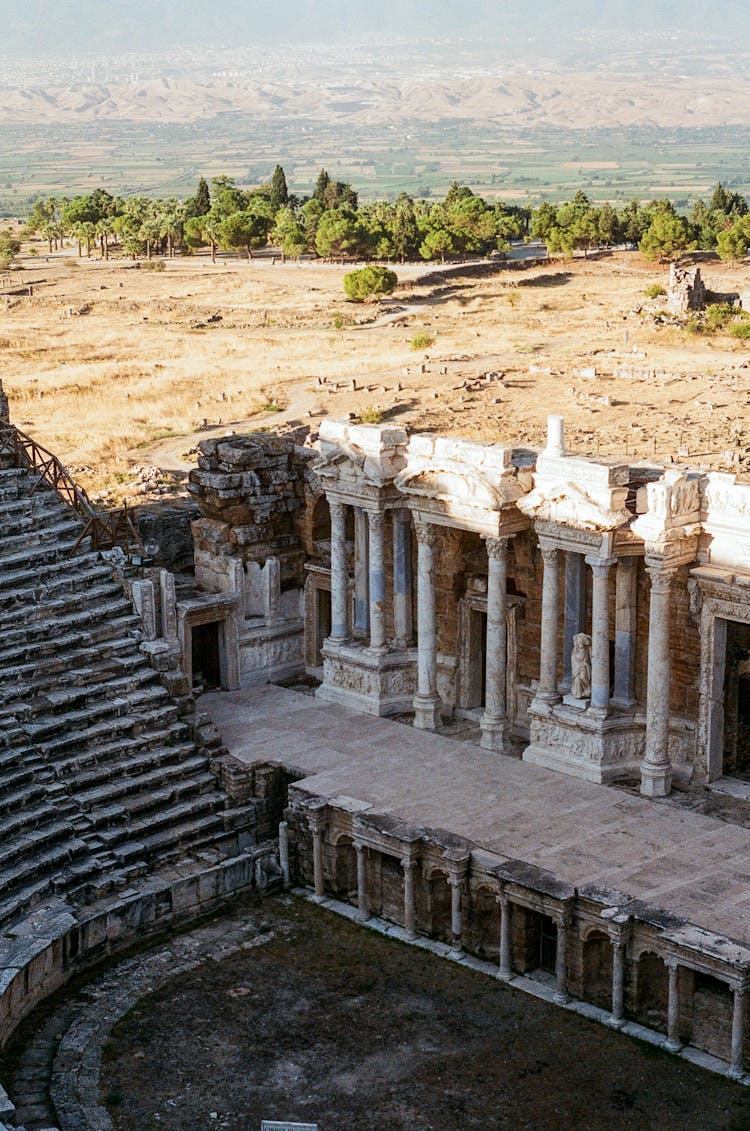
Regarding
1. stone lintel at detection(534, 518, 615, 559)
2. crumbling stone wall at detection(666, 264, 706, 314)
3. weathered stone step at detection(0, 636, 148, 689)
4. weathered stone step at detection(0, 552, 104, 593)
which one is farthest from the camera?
crumbling stone wall at detection(666, 264, 706, 314)

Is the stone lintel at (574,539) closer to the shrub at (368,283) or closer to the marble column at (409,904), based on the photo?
the marble column at (409,904)

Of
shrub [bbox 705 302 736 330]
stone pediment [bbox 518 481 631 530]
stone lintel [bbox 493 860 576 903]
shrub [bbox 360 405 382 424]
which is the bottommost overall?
stone lintel [bbox 493 860 576 903]

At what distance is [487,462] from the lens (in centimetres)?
2797

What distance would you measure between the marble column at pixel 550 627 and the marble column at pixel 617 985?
6.46 m

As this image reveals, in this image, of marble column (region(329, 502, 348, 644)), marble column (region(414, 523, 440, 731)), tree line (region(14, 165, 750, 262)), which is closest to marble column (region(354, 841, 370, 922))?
marble column (region(414, 523, 440, 731))

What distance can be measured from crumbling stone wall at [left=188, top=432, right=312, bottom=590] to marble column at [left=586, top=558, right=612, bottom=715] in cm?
808

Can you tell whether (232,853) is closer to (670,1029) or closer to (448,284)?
(670,1029)

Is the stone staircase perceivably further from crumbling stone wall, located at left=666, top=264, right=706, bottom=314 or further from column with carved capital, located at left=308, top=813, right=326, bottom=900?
crumbling stone wall, located at left=666, top=264, right=706, bottom=314

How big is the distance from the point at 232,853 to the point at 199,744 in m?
2.14

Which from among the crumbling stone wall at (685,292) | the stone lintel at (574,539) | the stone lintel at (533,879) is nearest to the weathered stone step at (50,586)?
the stone lintel at (574,539)

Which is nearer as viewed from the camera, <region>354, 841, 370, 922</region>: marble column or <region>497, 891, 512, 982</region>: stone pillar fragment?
<region>497, 891, 512, 982</region>: stone pillar fragment

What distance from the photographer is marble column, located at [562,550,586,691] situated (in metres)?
27.6

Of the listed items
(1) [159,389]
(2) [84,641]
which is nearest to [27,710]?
(2) [84,641]

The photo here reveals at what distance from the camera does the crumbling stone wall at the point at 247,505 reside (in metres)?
32.3
